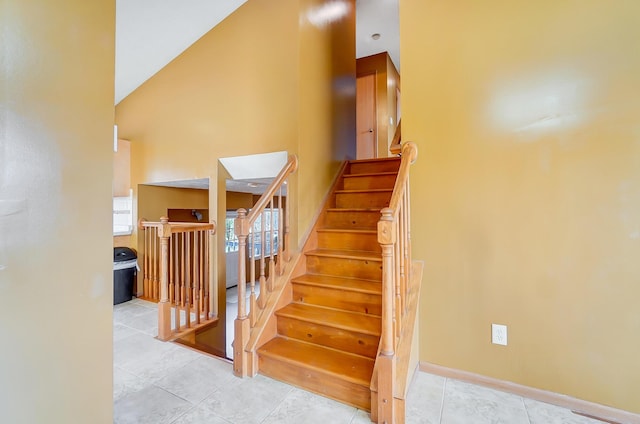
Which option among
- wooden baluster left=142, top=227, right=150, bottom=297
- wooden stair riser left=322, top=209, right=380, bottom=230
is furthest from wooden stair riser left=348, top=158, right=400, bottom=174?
wooden baluster left=142, top=227, right=150, bottom=297

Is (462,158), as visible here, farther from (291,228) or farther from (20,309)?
(20,309)

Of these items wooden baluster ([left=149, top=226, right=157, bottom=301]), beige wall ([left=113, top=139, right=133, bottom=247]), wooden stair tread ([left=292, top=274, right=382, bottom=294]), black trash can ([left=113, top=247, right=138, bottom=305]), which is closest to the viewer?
wooden stair tread ([left=292, top=274, right=382, bottom=294])

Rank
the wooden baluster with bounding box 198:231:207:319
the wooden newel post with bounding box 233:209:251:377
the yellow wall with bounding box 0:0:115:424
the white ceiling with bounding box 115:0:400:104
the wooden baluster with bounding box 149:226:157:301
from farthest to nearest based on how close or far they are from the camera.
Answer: the wooden baluster with bounding box 149:226:157:301 < the wooden baluster with bounding box 198:231:207:319 < the white ceiling with bounding box 115:0:400:104 < the wooden newel post with bounding box 233:209:251:377 < the yellow wall with bounding box 0:0:115:424

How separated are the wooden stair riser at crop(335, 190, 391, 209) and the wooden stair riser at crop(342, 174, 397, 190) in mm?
181

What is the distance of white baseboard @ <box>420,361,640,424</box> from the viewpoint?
1641 millimetres

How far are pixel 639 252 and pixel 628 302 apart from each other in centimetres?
29

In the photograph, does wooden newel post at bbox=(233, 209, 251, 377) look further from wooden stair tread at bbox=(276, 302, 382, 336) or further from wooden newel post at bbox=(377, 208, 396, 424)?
wooden newel post at bbox=(377, 208, 396, 424)

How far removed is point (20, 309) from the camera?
2.98ft

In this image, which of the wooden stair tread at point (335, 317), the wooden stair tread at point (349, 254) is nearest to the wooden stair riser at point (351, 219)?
the wooden stair tread at point (349, 254)

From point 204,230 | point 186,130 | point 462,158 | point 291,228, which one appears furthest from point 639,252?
point 186,130

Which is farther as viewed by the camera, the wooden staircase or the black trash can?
the black trash can

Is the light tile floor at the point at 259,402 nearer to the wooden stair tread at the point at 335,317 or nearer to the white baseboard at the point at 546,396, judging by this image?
the white baseboard at the point at 546,396

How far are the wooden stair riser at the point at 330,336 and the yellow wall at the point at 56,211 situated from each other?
49.1 inches

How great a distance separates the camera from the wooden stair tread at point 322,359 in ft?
5.79
